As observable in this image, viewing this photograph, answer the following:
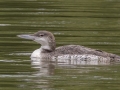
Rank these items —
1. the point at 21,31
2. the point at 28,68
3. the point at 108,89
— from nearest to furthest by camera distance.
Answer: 1. the point at 108,89
2. the point at 28,68
3. the point at 21,31

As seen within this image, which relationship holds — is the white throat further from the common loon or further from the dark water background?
the dark water background

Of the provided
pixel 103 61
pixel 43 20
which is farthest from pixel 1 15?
pixel 103 61

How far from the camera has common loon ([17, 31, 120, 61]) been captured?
21519mm

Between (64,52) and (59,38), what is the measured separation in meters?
3.15

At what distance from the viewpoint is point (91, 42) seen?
24.3 meters

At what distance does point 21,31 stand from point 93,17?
415 cm

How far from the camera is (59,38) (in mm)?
25062

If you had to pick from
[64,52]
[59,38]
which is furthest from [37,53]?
[59,38]

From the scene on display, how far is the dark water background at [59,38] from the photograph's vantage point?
18172mm

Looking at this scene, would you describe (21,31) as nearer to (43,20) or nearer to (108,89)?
(43,20)

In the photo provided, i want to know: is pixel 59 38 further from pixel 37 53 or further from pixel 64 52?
pixel 64 52

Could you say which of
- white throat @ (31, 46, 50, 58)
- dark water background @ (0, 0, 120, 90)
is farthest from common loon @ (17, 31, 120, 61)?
dark water background @ (0, 0, 120, 90)

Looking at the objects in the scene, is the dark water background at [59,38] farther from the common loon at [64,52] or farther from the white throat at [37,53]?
the common loon at [64,52]

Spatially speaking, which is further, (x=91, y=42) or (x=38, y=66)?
(x=91, y=42)
